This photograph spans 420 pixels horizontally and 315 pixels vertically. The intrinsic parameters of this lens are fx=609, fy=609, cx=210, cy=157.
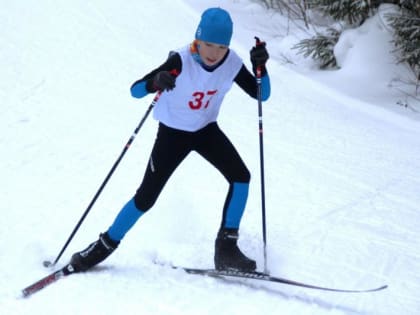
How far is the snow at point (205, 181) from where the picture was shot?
3.74m

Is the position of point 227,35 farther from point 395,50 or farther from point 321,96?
point 395,50

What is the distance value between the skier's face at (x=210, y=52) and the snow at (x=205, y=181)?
138 cm

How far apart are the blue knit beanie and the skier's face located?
33mm

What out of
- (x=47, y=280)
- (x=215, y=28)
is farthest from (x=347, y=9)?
(x=47, y=280)

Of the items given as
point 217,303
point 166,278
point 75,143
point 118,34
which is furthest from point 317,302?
point 118,34

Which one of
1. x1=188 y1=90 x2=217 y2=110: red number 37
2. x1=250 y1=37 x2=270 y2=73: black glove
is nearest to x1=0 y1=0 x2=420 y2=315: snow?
x1=188 y1=90 x2=217 y2=110: red number 37

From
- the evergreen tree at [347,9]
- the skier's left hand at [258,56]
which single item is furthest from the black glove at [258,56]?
the evergreen tree at [347,9]

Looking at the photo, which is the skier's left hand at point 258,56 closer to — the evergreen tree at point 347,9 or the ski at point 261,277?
the ski at point 261,277

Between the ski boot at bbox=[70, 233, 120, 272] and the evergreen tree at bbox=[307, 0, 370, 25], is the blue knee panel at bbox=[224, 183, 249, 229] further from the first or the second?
the evergreen tree at bbox=[307, 0, 370, 25]

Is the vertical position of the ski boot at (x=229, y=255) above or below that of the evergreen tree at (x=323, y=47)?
below

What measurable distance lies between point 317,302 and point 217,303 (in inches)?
23.2

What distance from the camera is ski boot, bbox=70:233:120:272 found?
12.7 ft

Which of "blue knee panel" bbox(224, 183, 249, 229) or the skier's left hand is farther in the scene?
"blue knee panel" bbox(224, 183, 249, 229)

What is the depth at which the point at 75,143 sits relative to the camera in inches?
251
